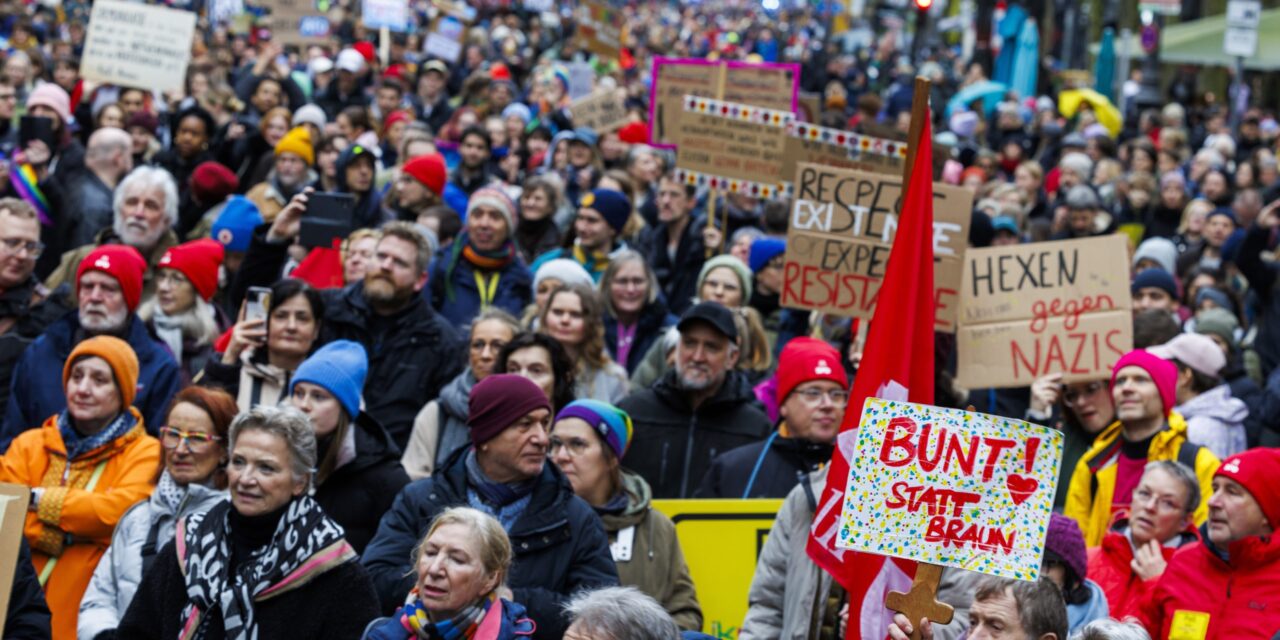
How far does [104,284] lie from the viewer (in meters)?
7.41

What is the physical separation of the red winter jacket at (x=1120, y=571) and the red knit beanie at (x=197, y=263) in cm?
401

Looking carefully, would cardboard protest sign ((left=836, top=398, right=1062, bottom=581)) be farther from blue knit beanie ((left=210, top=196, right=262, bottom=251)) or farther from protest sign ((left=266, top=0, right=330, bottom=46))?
protest sign ((left=266, top=0, right=330, bottom=46))

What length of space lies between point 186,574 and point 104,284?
2.66m

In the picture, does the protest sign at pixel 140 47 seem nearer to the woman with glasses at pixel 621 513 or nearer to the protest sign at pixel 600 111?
the protest sign at pixel 600 111

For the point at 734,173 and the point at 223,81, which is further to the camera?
the point at 223,81

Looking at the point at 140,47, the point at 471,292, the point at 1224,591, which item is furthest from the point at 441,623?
the point at 140,47

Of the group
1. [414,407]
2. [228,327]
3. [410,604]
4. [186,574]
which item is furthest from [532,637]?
[228,327]

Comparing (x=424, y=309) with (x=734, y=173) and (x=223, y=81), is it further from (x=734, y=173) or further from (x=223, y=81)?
(x=223, y=81)

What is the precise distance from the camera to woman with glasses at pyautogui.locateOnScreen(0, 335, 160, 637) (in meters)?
5.98

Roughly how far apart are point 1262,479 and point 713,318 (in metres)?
2.33

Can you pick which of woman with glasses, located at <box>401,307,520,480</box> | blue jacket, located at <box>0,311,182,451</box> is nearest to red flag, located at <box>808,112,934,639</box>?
woman with glasses, located at <box>401,307,520,480</box>

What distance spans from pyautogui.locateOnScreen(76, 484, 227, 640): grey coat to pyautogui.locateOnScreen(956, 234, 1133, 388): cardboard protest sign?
12.5ft

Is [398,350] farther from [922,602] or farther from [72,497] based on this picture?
[922,602]

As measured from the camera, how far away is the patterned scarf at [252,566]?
495 centimetres
